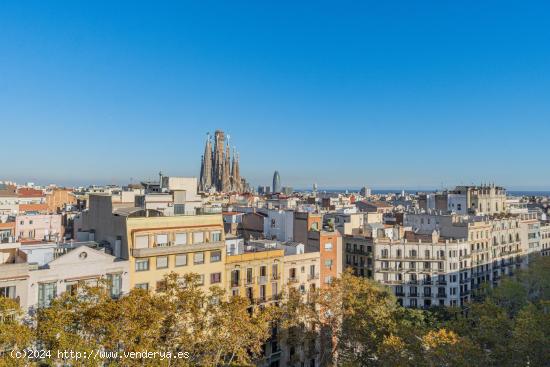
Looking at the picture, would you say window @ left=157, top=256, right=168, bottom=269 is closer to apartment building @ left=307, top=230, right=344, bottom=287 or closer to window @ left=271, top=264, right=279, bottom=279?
window @ left=271, top=264, right=279, bottom=279

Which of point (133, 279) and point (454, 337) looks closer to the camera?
point (454, 337)

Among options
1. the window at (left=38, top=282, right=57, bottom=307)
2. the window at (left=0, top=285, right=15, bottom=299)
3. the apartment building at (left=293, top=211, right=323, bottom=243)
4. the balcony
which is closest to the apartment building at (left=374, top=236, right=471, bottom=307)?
the apartment building at (left=293, top=211, right=323, bottom=243)

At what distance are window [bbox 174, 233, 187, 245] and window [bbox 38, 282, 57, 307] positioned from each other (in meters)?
11.5

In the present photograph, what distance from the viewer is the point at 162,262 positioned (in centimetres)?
4300

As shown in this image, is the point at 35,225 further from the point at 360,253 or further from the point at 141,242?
the point at 360,253

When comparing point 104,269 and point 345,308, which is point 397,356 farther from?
point 104,269

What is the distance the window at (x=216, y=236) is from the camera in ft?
155

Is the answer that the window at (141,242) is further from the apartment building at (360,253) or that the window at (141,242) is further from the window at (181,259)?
the apartment building at (360,253)

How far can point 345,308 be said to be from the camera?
1772 inches

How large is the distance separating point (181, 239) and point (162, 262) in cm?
295

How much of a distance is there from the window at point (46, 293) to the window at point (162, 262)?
361 inches

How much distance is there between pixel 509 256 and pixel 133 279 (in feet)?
281

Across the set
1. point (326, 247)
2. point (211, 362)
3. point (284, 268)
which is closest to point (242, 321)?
point (211, 362)

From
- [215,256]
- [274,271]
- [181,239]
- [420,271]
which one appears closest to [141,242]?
[181,239]
